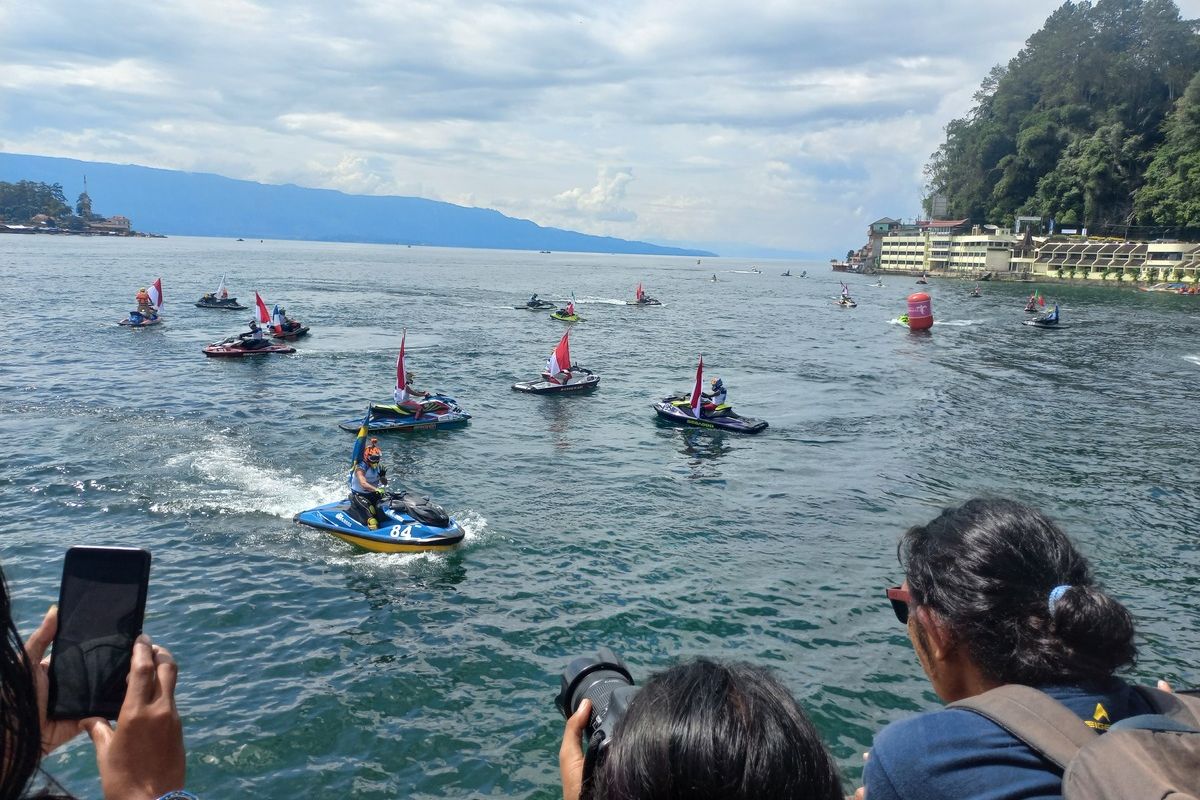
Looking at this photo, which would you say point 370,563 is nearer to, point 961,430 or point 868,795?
point 868,795

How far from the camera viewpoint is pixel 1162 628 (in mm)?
15273

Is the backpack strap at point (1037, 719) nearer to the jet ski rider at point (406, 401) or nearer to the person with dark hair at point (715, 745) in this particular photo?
the person with dark hair at point (715, 745)

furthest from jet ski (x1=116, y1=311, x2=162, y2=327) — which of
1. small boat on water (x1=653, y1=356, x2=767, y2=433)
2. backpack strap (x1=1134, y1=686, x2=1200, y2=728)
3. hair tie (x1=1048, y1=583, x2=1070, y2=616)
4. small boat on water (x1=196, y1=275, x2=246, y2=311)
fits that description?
backpack strap (x1=1134, y1=686, x2=1200, y2=728)

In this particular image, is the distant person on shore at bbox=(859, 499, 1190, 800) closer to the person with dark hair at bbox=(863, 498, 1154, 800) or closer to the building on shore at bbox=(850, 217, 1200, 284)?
the person with dark hair at bbox=(863, 498, 1154, 800)

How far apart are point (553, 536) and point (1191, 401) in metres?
35.9

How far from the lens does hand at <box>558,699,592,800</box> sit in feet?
9.13

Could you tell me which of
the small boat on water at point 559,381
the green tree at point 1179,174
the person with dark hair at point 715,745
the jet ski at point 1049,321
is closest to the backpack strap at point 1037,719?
the person with dark hair at point 715,745

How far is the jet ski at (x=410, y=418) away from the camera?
28.7m

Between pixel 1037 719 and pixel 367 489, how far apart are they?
669 inches

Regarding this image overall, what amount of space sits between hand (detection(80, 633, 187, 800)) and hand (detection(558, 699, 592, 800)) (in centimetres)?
130

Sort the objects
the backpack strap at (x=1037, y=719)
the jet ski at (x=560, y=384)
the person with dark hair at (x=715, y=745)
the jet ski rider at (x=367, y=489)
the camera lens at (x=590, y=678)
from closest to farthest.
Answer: the person with dark hair at (x=715, y=745) → the backpack strap at (x=1037, y=719) → the camera lens at (x=590, y=678) → the jet ski rider at (x=367, y=489) → the jet ski at (x=560, y=384)

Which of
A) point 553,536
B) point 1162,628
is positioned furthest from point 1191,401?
point 553,536

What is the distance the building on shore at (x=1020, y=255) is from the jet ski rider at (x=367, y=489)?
118677 mm

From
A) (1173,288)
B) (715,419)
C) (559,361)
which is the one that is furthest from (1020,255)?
(715,419)
